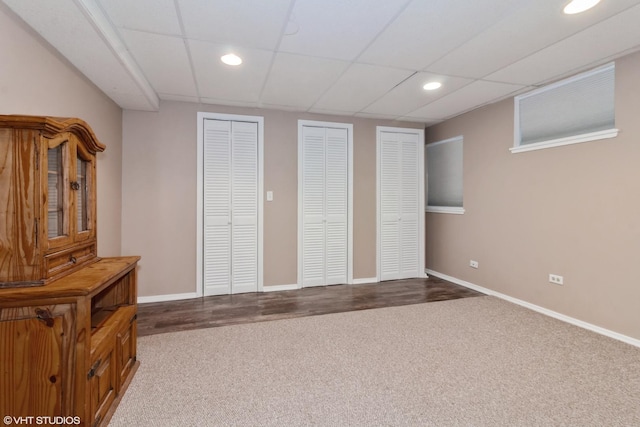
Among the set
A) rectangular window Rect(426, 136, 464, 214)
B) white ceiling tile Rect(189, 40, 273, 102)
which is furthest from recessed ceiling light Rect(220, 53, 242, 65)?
rectangular window Rect(426, 136, 464, 214)

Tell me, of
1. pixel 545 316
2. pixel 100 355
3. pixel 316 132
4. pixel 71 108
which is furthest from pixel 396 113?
pixel 100 355

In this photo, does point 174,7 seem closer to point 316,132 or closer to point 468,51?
point 468,51

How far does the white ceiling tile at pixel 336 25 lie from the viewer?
6.40 feet

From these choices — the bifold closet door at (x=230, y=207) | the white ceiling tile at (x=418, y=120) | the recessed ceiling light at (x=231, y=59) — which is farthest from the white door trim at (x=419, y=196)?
the recessed ceiling light at (x=231, y=59)

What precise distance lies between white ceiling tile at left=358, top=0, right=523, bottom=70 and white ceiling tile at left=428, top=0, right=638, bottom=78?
11 cm

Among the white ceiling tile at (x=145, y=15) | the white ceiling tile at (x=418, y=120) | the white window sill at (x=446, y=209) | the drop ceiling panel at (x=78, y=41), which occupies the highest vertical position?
the white ceiling tile at (x=418, y=120)

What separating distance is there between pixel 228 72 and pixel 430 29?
1817mm

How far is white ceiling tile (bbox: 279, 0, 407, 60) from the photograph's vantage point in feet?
6.40

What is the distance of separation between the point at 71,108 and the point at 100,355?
6.67 feet

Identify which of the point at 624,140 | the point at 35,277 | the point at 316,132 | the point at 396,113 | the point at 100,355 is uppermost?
the point at 396,113

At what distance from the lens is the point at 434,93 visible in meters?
3.53

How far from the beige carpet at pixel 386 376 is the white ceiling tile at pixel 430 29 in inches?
96.5

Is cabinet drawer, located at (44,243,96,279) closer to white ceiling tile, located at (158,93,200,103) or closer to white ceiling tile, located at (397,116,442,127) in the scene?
white ceiling tile, located at (158,93,200,103)

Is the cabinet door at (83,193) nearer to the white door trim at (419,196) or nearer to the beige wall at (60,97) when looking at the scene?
the beige wall at (60,97)
